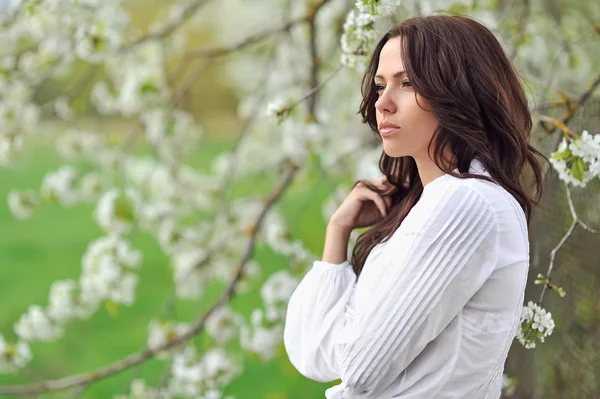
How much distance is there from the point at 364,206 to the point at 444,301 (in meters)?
0.39

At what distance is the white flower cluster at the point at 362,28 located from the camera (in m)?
1.46

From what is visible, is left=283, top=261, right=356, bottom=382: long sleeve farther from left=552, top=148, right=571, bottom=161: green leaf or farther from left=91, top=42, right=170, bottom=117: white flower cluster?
left=91, top=42, right=170, bottom=117: white flower cluster

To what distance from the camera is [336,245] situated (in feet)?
4.68

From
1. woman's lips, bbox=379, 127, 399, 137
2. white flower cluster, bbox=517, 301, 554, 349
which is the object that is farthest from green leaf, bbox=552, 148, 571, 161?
woman's lips, bbox=379, 127, 399, 137

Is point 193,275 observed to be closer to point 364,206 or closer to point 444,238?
point 364,206

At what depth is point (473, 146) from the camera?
1.18 meters

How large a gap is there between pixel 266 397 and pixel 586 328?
2493 mm

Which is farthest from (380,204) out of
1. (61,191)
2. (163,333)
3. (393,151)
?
(61,191)

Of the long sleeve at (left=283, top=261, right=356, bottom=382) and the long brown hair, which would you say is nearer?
the long brown hair

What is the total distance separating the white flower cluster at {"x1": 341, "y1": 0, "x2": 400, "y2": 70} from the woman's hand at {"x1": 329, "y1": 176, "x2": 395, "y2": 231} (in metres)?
0.27

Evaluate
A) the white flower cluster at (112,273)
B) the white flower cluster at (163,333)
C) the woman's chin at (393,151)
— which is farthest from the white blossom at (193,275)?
the woman's chin at (393,151)

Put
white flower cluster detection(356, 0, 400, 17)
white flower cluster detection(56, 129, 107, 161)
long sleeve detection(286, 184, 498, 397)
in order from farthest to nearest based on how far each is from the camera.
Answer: white flower cluster detection(56, 129, 107, 161) → white flower cluster detection(356, 0, 400, 17) → long sleeve detection(286, 184, 498, 397)

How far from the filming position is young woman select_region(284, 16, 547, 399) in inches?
43.8

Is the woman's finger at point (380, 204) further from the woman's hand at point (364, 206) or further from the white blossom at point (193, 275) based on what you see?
the white blossom at point (193, 275)
